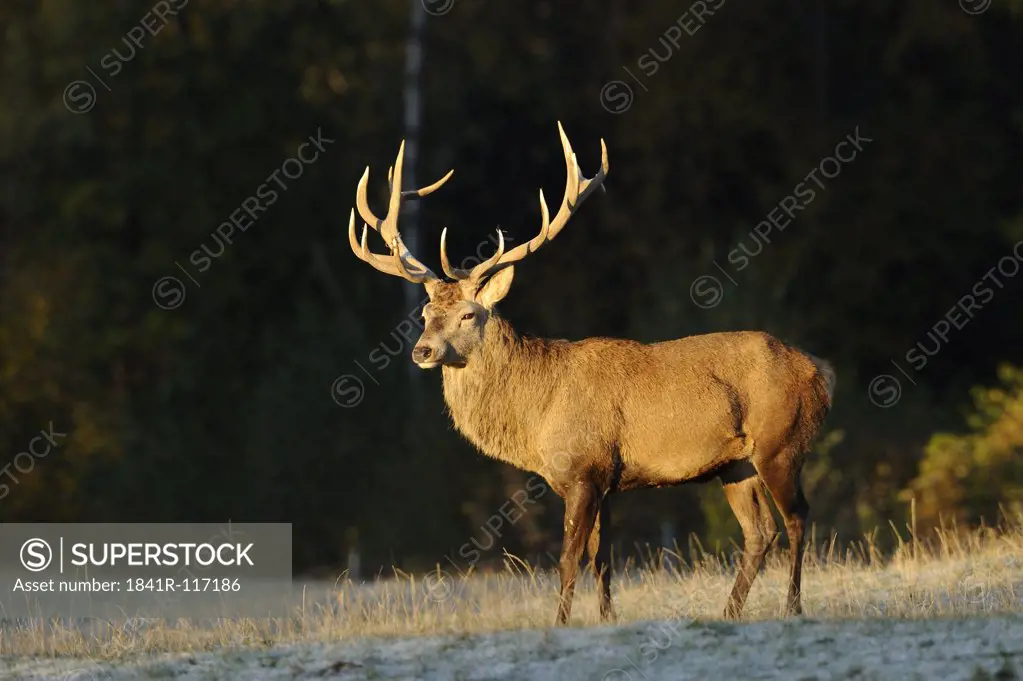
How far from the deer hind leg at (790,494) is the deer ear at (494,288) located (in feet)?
6.64

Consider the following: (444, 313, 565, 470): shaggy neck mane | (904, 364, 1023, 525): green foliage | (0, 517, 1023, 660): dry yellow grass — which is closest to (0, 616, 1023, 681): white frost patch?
(0, 517, 1023, 660): dry yellow grass

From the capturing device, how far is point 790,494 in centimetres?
1193

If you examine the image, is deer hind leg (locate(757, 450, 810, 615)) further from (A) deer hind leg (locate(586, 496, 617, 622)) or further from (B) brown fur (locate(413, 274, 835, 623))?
(A) deer hind leg (locate(586, 496, 617, 622))

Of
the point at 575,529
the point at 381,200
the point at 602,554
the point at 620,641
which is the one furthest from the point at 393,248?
the point at 381,200

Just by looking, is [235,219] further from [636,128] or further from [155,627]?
[155,627]

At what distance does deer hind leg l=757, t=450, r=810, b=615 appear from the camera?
38.9ft

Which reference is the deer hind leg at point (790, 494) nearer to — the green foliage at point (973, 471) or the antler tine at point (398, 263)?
the antler tine at point (398, 263)

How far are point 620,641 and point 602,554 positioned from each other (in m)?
1.87

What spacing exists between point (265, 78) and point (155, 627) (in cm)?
2261

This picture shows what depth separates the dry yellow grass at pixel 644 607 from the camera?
11508 millimetres

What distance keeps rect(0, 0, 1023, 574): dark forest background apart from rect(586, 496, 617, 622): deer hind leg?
1483 cm

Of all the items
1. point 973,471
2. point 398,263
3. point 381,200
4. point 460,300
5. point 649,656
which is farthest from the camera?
point 381,200

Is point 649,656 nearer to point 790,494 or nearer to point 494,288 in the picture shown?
point 790,494

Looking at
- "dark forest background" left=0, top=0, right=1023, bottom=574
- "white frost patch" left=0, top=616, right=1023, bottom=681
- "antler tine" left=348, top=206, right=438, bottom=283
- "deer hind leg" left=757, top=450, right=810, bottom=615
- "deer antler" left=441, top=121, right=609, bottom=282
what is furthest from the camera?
"dark forest background" left=0, top=0, right=1023, bottom=574
